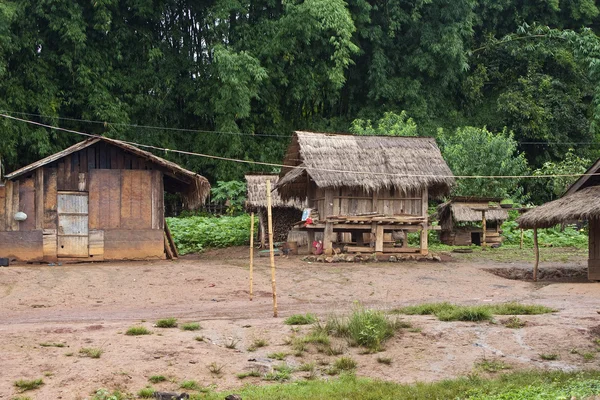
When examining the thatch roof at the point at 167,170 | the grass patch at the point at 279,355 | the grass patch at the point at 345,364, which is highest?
the thatch roof at the point at 167,170

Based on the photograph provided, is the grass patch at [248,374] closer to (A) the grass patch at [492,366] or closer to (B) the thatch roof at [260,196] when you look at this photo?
(A) the grass patch at [492,366]

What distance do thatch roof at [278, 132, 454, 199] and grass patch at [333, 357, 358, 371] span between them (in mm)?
11919

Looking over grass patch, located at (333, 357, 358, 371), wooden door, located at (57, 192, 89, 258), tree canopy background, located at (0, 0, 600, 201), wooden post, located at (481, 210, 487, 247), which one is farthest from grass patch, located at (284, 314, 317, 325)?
tree canopy background, located at (0, 0, 600, 201)

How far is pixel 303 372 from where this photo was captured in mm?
10250

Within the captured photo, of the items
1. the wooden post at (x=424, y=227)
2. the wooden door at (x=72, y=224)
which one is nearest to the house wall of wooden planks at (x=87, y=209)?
the wooden door at (x=72, y=224)

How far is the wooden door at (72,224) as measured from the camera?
67.0ft

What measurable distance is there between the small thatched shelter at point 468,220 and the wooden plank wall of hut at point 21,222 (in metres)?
14.5

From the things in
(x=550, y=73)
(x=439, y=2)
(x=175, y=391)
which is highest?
(x=439, y=2)

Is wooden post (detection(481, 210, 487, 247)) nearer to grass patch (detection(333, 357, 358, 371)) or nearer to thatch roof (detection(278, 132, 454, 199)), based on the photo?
thatch roof (detection(278, 132, 454, 199))

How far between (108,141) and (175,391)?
40.6 feet

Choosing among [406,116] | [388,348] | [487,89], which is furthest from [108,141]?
[487,89]

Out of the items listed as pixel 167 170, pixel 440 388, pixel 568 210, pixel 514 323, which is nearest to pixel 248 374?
pixel 440 388

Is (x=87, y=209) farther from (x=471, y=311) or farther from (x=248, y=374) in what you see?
(x=248, y=374)

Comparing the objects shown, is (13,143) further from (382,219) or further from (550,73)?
(550,73)
